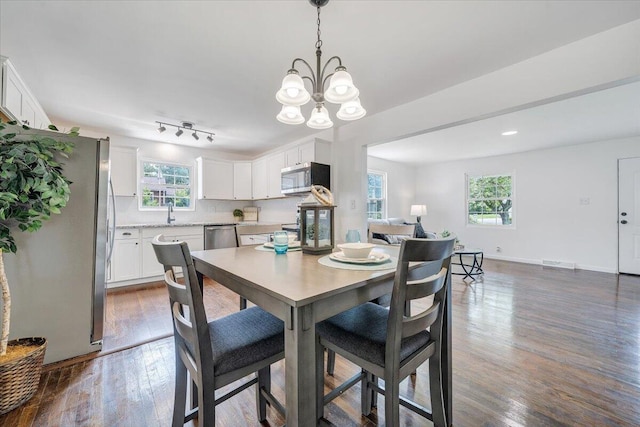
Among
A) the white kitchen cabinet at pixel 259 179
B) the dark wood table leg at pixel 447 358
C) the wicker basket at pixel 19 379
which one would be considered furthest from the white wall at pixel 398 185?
the wicker basket at pixel 19 379


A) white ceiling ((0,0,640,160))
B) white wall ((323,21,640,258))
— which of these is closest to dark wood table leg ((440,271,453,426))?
white ceiling ((0,0,640,160))

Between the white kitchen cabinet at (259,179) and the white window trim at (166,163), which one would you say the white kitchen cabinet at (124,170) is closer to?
the white window trim at (166,163)

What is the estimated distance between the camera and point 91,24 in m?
1.74

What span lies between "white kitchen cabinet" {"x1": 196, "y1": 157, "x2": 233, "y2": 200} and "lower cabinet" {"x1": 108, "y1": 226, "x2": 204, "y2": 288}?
101 cm

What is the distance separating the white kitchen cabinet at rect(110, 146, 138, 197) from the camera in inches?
153

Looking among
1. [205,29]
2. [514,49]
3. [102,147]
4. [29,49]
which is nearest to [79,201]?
[102,147]

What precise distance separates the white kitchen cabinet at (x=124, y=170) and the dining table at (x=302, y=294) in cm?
364

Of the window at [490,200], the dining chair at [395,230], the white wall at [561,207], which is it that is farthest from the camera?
the window at [490,200]

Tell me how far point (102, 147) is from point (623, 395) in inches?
156

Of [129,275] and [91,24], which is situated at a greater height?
[91,24]

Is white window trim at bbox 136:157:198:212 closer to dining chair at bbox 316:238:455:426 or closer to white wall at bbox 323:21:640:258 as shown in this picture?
white wall at bbox 323:21:640:258

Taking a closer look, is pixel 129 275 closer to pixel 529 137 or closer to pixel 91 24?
pixel 91 24

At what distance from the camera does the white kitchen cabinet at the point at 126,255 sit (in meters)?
3.57

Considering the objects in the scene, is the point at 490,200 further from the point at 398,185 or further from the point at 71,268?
the point at 71,268
